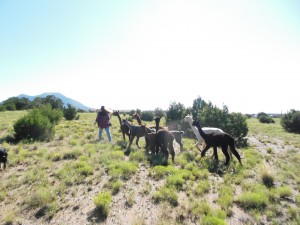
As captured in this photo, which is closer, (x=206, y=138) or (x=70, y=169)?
(x=70, y=169)

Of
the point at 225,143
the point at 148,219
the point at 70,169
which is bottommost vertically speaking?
the point at 148,219

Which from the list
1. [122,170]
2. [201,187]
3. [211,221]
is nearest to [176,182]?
[201,187]

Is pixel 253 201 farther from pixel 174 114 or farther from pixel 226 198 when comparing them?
pixel 174 114

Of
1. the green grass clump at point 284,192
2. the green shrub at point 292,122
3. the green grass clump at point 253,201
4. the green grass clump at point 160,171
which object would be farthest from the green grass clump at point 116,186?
the green shrub at point 292,122

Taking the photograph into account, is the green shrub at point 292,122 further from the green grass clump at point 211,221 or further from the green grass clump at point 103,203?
the green grass clump at point 103,203

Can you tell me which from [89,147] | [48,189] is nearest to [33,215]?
[48,189]

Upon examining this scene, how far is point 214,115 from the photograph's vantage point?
19312 mm

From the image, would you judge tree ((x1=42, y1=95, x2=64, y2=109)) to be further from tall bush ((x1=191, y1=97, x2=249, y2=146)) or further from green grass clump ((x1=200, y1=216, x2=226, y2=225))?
green grass clump ((x1=200, y1=216, x2=226, y2=225))

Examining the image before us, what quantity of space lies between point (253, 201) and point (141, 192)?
128 inches

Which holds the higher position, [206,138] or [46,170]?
[206,138]

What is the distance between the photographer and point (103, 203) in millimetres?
5988

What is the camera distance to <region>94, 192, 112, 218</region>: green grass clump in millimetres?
5793

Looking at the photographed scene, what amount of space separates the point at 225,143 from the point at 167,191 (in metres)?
4.12

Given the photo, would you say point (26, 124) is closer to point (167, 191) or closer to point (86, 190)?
point (86, 190)
